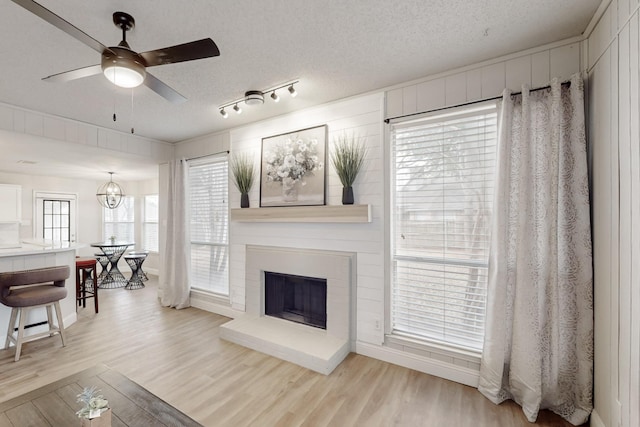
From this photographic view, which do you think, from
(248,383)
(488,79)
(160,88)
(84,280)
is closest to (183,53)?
(160,88)

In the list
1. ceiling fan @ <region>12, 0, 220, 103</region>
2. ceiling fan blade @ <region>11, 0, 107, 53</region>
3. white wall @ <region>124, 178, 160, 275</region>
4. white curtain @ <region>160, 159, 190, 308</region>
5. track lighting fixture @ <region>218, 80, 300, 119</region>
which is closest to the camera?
ceiling fan blade @ <region>11, 0, 107, 53</region>

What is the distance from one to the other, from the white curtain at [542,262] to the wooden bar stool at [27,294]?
4.27 meters

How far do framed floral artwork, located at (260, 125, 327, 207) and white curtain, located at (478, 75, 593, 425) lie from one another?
5.60 ft

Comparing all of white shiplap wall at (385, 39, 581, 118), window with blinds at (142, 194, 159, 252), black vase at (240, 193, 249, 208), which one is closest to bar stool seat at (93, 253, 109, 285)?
window with blinds at (142, 194, 159, 252)

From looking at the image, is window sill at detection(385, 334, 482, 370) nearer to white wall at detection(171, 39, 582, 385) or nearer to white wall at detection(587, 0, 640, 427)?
white wall at detection(171, 39, 582, 385)

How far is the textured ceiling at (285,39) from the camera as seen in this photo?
69.0 inches

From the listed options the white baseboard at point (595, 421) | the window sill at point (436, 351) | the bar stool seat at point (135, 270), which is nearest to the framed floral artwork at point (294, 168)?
the window sill at point (436, 351)

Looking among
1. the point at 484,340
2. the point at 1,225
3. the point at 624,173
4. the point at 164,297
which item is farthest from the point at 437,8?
the point at 1,225

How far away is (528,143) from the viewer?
7.02ft

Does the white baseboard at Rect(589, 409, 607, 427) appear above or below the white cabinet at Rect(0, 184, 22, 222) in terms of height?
below

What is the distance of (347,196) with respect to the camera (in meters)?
2.92

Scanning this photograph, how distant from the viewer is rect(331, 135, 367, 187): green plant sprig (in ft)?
9.54

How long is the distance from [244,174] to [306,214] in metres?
1.13

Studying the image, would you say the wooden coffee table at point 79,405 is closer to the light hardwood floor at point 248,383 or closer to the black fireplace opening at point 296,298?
the light hardwood floor at point 248,383
